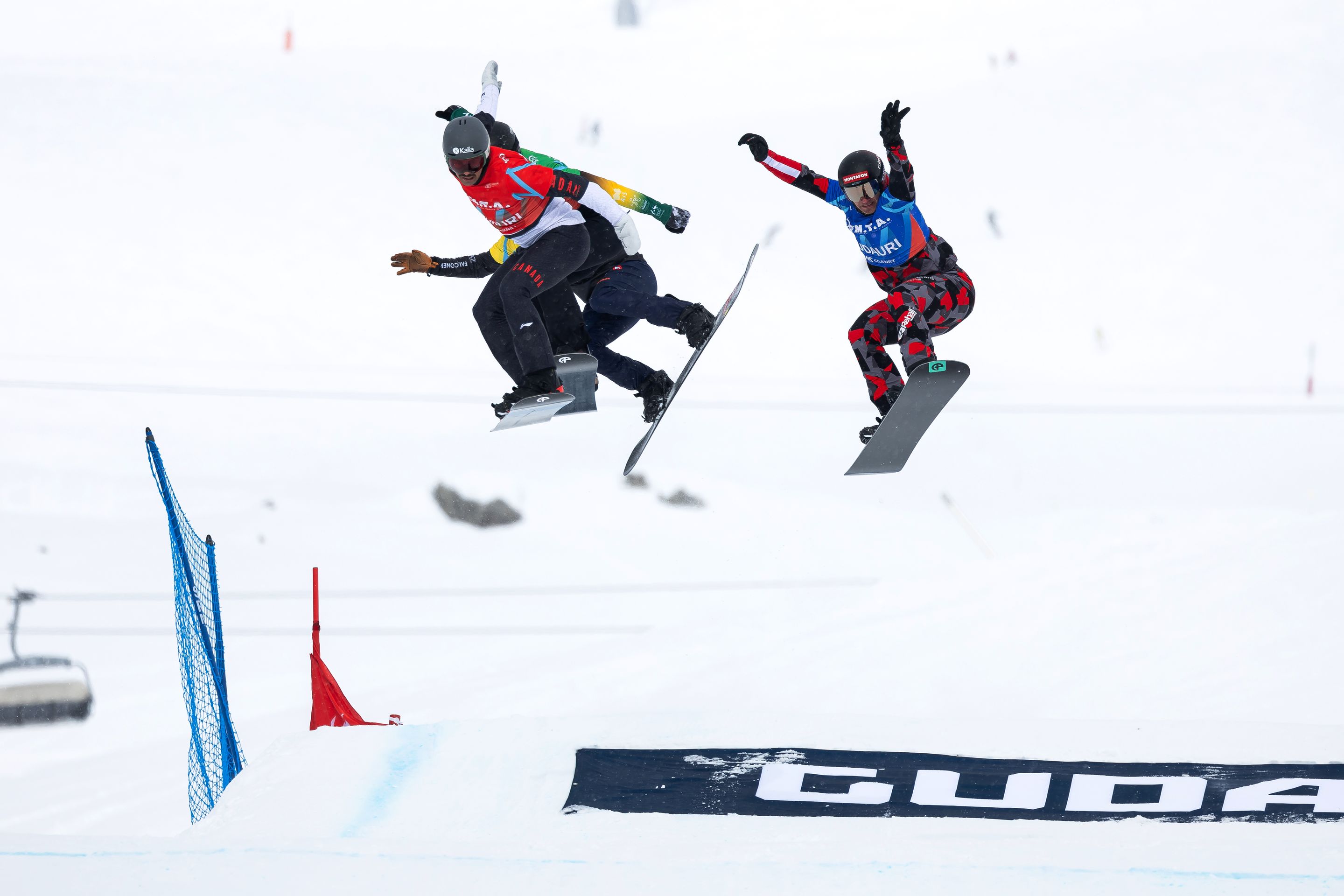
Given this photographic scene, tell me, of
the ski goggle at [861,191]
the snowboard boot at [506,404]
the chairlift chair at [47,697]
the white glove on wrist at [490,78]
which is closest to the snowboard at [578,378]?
the snowboard boot at [506,404]

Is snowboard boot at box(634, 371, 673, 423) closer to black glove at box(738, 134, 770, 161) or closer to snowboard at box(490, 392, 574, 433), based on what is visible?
snowboard at box(490, 392, 574, 433)

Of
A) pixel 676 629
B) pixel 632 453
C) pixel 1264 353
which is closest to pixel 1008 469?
pixel 1264 353

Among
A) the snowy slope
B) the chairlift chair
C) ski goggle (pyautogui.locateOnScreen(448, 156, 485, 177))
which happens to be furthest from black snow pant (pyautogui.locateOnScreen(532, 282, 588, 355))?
the chairlift chair

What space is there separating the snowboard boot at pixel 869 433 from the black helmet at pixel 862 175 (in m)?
1.20

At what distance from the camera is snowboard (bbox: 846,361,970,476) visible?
6.17 meters

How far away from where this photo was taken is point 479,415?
17.1 m

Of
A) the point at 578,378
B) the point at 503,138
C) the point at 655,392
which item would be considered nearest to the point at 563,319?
the point at 578,378

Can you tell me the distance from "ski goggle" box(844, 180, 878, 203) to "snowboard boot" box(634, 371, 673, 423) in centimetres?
146

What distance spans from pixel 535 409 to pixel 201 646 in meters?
2.05

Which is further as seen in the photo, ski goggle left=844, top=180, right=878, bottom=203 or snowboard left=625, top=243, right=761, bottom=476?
snowboard left=625, top=243, right=761, bottom=476

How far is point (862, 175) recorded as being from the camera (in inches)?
238

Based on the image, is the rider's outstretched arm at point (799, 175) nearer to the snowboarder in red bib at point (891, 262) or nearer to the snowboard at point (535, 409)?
the snowboarder in red bib at point (891, 262)

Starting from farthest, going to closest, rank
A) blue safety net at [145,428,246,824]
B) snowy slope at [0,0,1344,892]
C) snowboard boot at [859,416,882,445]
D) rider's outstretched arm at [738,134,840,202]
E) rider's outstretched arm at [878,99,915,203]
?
snowboard boot at [859,416,882,445] < rider's outstretched arm at [738,134,840,202] < blue safety net at [145,428,246,824] < rider's outstretched arm at [878,99,915,203] < snowy slope at [0,0,1344,892]

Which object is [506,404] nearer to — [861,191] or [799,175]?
[799,175]
